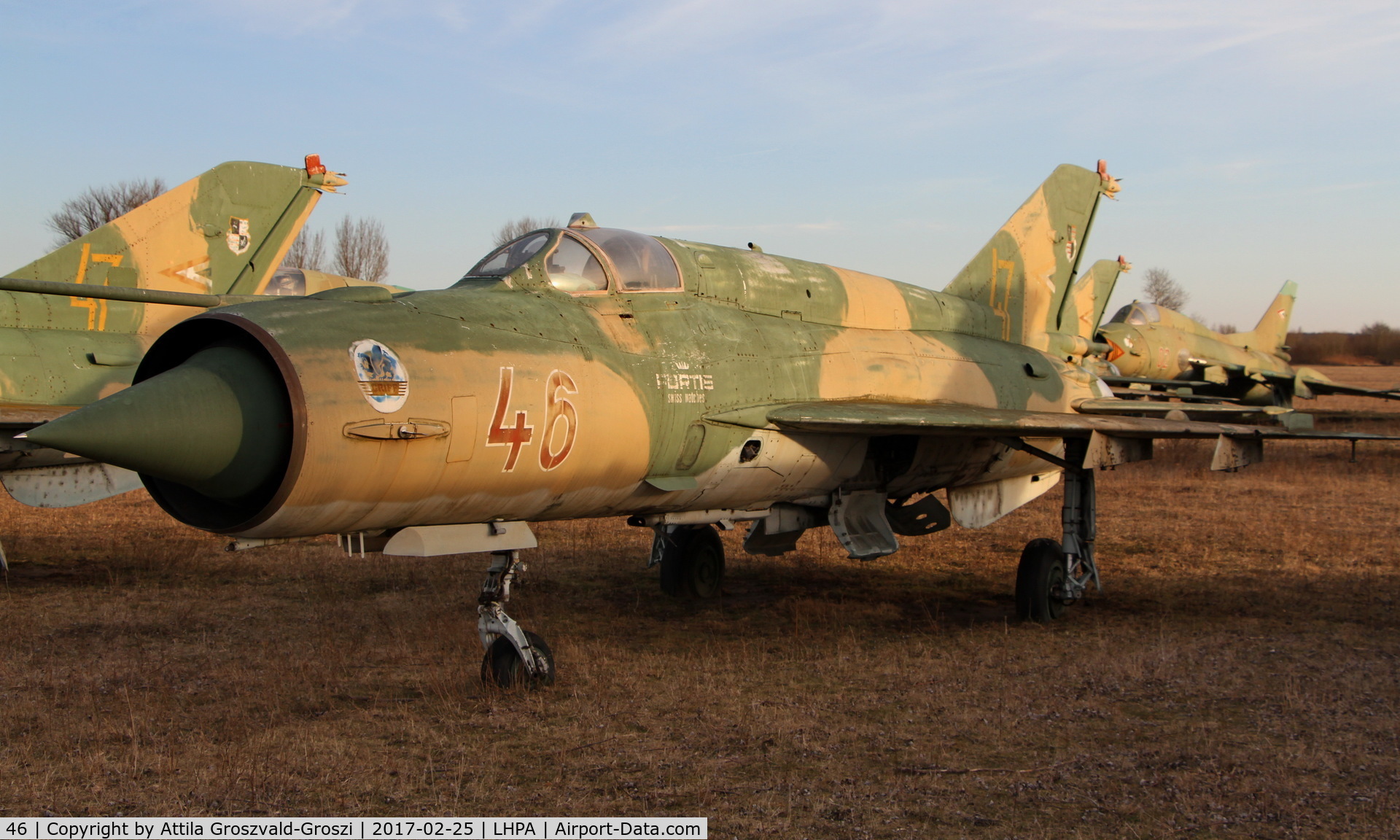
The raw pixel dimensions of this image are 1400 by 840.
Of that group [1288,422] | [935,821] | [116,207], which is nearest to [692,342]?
[935,821]

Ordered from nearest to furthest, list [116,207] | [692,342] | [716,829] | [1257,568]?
[716,829] < [692,342] < [1257,568] < [116,207]

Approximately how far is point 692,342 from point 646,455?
1068 millimetres

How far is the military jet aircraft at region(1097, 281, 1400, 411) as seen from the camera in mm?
26844

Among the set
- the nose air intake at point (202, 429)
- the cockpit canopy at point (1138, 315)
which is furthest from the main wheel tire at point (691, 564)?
the cockpit canopy at point (1138, 315)

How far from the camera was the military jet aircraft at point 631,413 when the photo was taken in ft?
18.7

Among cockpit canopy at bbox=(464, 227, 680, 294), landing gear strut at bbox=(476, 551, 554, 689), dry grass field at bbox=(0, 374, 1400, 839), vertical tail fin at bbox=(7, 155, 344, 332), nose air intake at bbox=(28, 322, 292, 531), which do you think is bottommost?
dry grass field at bbox=(0, 374, 1400, 839)

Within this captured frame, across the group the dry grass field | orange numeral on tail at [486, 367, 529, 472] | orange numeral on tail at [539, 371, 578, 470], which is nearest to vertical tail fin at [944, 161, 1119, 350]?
the dry grass field

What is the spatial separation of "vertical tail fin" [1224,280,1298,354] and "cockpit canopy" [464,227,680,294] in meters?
29.9

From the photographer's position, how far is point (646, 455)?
750 centimetres

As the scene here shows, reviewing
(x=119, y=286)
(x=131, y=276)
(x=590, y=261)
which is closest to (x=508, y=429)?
(x=590, y=261)

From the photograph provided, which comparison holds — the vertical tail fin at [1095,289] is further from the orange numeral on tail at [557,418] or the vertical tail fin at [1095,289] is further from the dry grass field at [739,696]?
the orange numeral on tail at [557,418]

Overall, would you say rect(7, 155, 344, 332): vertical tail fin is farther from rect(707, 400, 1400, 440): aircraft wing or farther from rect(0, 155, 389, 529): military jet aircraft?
rect(707, 400, 1400, 440): aircraft wing

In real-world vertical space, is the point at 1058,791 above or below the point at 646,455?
below

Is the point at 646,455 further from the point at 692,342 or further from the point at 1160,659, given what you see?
the point at 1160,659
